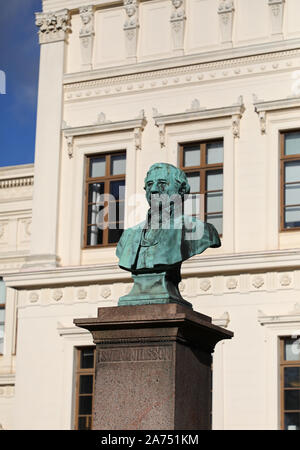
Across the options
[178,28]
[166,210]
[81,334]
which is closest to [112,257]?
[81,334]

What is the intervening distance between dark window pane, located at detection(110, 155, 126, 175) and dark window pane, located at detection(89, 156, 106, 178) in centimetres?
20

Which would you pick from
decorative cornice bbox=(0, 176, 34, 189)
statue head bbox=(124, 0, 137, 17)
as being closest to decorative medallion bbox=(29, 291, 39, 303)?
decorative cornice bbox=(0, 176, 34, 189)

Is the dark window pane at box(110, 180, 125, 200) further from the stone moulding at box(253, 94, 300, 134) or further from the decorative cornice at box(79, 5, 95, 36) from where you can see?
the decorative cornice at box(79, 5, 95, 36)

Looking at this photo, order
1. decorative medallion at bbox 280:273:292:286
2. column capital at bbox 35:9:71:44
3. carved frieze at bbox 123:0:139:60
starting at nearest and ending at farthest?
decorative medallion at bbox 280:273:292:286, carved frieze at bbox 123:0:139:60, column capital at bbox 35:9:71:44

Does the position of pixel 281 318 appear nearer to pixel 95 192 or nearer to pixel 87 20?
pixel 95 192

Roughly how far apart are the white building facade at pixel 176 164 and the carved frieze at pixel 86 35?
0.03 metres

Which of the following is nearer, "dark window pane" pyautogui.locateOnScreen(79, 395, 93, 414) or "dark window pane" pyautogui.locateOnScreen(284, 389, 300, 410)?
"dark window pane" pyautogui.locateOnScreen(284, 389, 300, 410)

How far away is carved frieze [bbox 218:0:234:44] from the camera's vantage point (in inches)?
765

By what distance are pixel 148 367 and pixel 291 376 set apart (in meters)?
8.33

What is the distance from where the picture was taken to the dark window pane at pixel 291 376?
1734cm

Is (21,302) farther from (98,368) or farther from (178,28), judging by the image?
(98,368)

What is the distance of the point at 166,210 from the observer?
1030 centimetres

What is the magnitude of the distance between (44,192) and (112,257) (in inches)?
79.0

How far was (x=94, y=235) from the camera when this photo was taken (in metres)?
19.8
